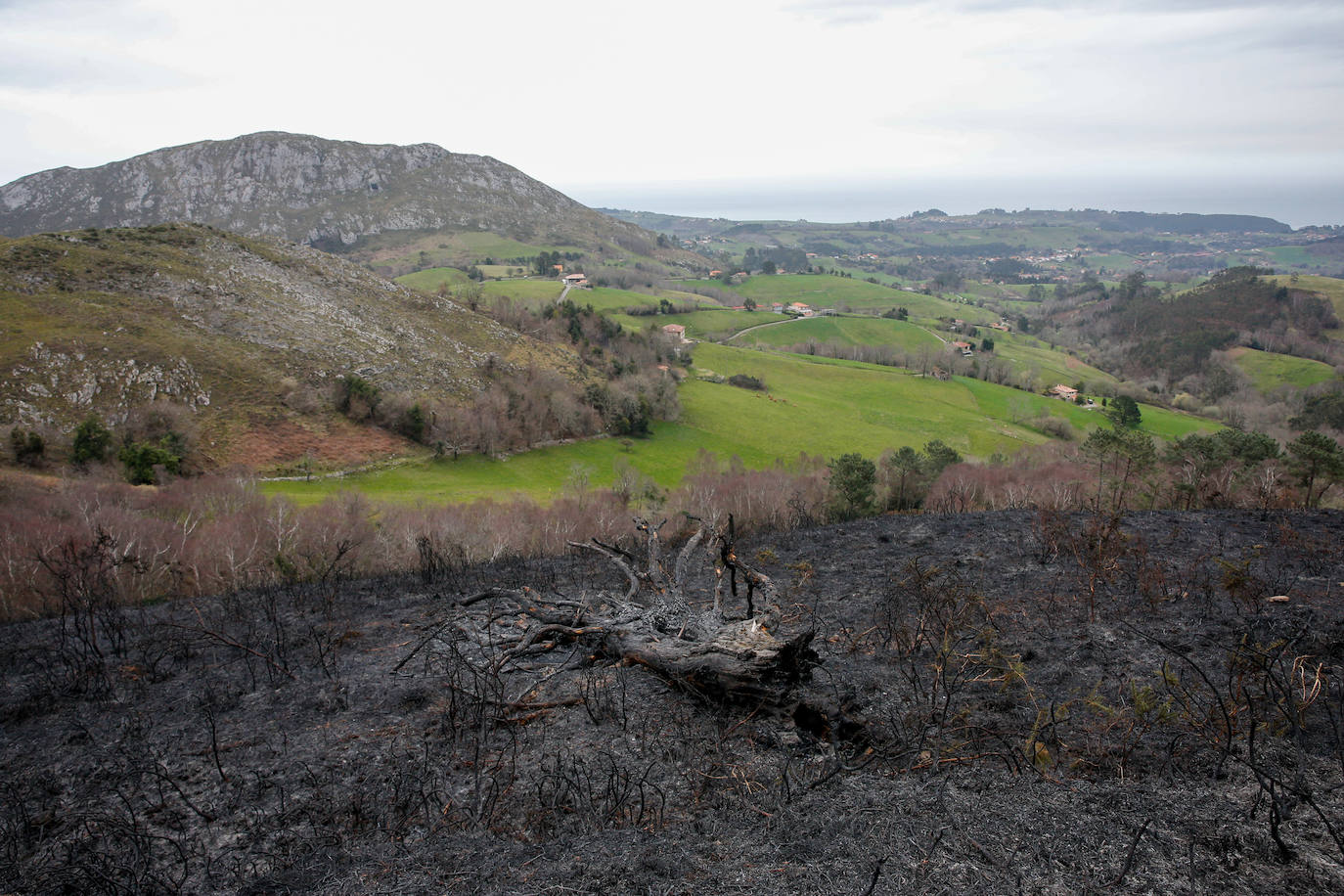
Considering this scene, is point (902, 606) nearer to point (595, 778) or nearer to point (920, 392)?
point (595, 778)

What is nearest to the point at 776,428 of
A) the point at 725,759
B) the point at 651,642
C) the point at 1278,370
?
the point at 651,642

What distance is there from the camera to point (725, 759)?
6633 millimetres

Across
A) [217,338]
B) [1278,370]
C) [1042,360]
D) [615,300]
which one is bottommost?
[1278,370]

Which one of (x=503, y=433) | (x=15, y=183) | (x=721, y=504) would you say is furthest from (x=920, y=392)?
(x=15, y=183)

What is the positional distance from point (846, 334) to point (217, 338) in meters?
101

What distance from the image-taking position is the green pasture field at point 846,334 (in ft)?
373

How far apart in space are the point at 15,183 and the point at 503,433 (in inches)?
9691

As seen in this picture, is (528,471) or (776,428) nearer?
(528,471)

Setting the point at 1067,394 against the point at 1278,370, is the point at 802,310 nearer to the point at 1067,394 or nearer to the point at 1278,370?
the point at 1067,394

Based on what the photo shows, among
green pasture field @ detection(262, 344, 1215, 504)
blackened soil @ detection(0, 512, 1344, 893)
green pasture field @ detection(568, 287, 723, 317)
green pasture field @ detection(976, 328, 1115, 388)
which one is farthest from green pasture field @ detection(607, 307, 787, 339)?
blackened soil @ detection(0, 512, 1344, 893)

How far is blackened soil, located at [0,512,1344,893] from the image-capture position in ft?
16.0

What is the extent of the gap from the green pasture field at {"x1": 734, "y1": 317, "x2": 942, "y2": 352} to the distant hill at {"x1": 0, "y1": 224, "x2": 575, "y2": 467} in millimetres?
56813

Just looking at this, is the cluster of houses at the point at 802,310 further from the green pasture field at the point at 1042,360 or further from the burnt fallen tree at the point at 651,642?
the burnt fallen tree at the point at 651,642

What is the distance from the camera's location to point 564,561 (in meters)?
17.5
